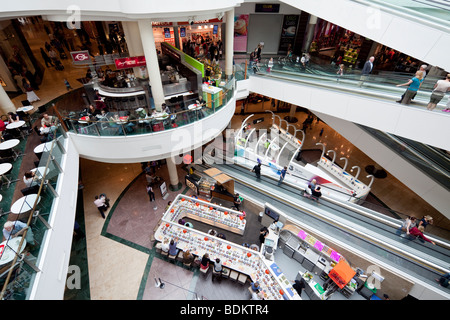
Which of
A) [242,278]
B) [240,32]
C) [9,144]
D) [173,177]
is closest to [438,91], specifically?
[242,278]

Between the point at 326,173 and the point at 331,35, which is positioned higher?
the point at 331,35

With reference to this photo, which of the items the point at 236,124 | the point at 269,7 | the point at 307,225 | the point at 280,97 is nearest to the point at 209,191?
the point at 307,225

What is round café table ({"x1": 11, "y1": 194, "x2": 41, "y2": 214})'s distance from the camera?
5355 mm

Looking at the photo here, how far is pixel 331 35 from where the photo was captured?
2094 cm

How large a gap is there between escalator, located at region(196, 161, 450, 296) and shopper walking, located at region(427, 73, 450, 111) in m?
4.61

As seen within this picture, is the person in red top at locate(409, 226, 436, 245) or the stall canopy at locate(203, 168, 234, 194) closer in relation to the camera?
the person in red top at locate(409, 226, 436, 245)

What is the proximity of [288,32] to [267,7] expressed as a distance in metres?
2.88

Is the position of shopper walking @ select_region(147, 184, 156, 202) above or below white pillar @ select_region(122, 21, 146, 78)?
below

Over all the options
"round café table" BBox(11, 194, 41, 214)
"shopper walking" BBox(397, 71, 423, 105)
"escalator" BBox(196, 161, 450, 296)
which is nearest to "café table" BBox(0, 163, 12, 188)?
"round café table" BBox(11, 194, 41, 214)

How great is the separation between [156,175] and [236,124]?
8211 millimetres

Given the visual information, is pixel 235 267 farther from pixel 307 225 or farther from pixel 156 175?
pixel 156 175

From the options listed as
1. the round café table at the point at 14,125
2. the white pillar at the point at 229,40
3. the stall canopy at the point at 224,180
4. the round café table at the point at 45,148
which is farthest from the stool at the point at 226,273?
the white pillar at the point at 229,40

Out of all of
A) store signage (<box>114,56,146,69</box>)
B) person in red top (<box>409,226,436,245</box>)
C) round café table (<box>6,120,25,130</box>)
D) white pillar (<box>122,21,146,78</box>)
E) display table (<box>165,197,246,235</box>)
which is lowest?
display table (<box>165,197,246,235</box>)

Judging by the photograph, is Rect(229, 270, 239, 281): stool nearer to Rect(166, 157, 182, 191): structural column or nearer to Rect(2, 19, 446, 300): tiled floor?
Rect(2, 19, 446, 300): tiled floor
